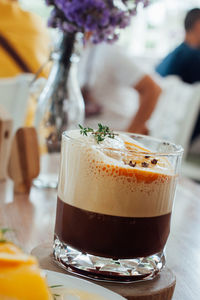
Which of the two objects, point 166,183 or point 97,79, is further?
point 97,79

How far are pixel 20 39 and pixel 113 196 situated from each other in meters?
1.70

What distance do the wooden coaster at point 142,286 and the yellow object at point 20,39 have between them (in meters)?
1.46

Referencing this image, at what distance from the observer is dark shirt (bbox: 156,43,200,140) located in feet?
12.5

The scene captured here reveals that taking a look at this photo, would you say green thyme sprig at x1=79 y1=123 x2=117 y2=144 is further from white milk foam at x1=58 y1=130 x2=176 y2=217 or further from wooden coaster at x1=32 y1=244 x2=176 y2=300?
wooden coaster at x1=32 y1=244 x2=176 y2=300

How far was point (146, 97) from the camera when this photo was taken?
256cm

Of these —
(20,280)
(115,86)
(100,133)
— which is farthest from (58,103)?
(115,86)

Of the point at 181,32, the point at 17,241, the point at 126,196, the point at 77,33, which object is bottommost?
the point at 17,241

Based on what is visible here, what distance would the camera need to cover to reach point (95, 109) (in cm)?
284

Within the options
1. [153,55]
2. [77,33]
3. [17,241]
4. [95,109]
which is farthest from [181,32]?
[17,241]

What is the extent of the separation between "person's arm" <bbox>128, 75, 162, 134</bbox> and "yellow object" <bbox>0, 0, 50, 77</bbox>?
55cm

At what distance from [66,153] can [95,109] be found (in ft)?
7.34

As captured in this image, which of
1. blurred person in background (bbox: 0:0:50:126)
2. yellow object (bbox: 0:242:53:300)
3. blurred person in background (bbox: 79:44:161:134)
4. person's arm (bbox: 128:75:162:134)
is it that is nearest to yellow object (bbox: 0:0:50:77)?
blurred person in background (bbox: 0:0:50:126)

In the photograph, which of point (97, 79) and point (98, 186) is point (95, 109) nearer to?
point (97, 79)

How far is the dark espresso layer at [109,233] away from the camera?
0.58 meters
